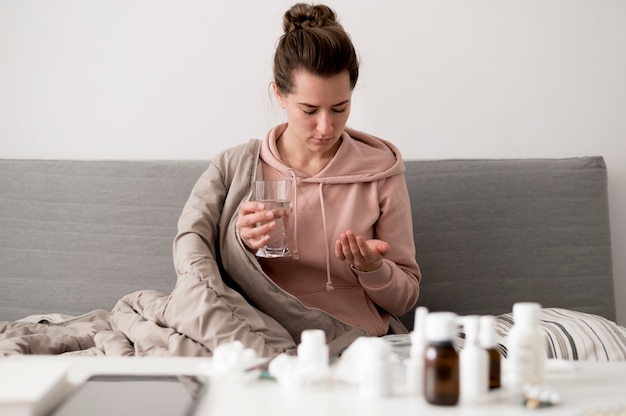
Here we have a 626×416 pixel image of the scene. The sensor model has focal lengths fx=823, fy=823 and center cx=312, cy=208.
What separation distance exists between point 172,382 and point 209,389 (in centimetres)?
6

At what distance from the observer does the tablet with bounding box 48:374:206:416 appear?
1.02 m

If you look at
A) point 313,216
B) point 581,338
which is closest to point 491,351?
point 581,338

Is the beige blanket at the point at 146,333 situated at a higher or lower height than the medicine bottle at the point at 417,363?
lower

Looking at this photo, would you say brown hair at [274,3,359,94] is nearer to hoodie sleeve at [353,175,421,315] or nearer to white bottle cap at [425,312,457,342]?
hoodie sleeve at [353,175,421,315]

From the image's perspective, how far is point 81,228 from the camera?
2480mm

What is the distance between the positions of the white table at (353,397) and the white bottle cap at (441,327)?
9 centimetres

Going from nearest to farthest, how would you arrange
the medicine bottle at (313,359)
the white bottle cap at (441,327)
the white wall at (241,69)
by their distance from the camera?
1. the white bottle cap at (441,327)
2. the medicine bottle at (313,359)
3. the white wall at (241,69)

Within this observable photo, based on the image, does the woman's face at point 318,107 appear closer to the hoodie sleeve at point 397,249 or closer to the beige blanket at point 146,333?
the hoodie sleeve at point 397,249

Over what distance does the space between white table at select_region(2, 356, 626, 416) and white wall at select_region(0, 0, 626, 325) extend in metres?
1.54

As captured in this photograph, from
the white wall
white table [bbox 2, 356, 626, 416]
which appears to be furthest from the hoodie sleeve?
white table [bbox 2, 356, 626, 416]

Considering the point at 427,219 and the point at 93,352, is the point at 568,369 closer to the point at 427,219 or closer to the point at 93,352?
the point at 93,352

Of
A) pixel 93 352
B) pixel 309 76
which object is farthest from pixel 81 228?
Answer: pixel 309 76

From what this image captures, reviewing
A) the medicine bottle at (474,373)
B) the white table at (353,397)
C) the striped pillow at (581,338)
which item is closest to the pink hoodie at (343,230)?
the striped pillow at (581,338)

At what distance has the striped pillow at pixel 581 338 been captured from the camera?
1.92m
